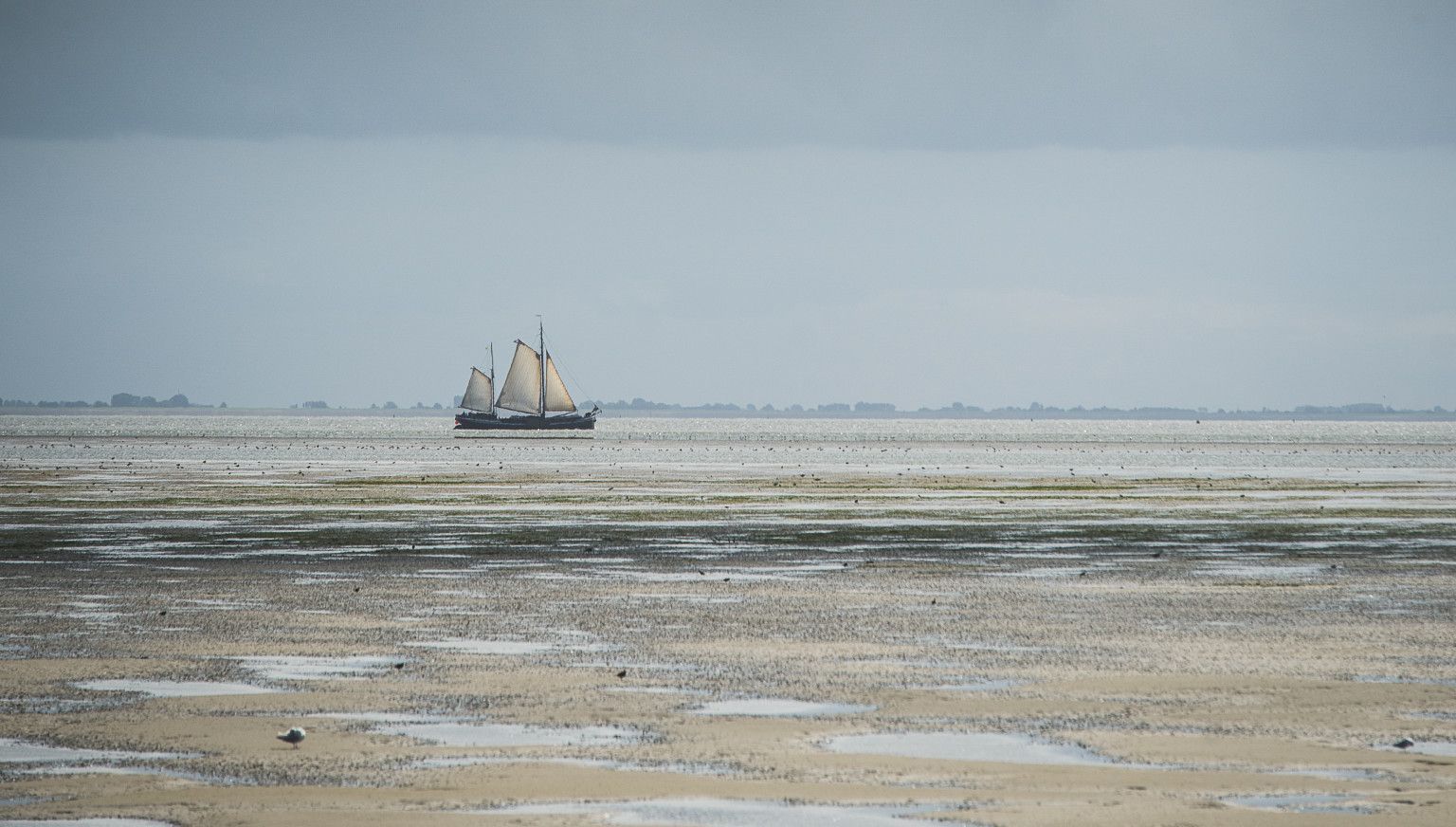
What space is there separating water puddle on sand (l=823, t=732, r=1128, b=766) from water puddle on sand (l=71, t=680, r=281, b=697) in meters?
5.39

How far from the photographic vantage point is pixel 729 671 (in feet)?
53.8

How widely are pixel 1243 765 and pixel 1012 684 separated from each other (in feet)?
12.2

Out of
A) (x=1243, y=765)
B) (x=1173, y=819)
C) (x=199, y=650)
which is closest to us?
(x=1173, y=819)

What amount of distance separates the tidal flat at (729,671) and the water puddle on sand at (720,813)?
4cm

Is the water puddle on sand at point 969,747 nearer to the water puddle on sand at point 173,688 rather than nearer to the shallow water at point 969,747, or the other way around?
the shallow water at point 969,747

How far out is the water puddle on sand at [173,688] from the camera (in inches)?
598

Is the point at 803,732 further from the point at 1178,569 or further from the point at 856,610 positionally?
the point at 1178,569

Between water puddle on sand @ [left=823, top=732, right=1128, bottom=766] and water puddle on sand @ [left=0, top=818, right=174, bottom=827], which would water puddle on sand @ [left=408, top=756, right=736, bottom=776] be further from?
water puddle on sand @ [left=0, top=818, right=174, bottom=827]

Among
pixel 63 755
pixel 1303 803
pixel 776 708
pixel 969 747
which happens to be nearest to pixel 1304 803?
pixel 1303 803

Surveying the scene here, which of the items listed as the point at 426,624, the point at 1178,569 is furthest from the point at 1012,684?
the point at 1178,569

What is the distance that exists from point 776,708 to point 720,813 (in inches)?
144

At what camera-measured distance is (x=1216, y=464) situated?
3497 inches

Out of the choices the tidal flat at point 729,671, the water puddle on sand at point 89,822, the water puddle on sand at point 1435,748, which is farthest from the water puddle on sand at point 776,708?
the water puddle on sand at point 89,822

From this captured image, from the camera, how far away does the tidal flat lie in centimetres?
1134
